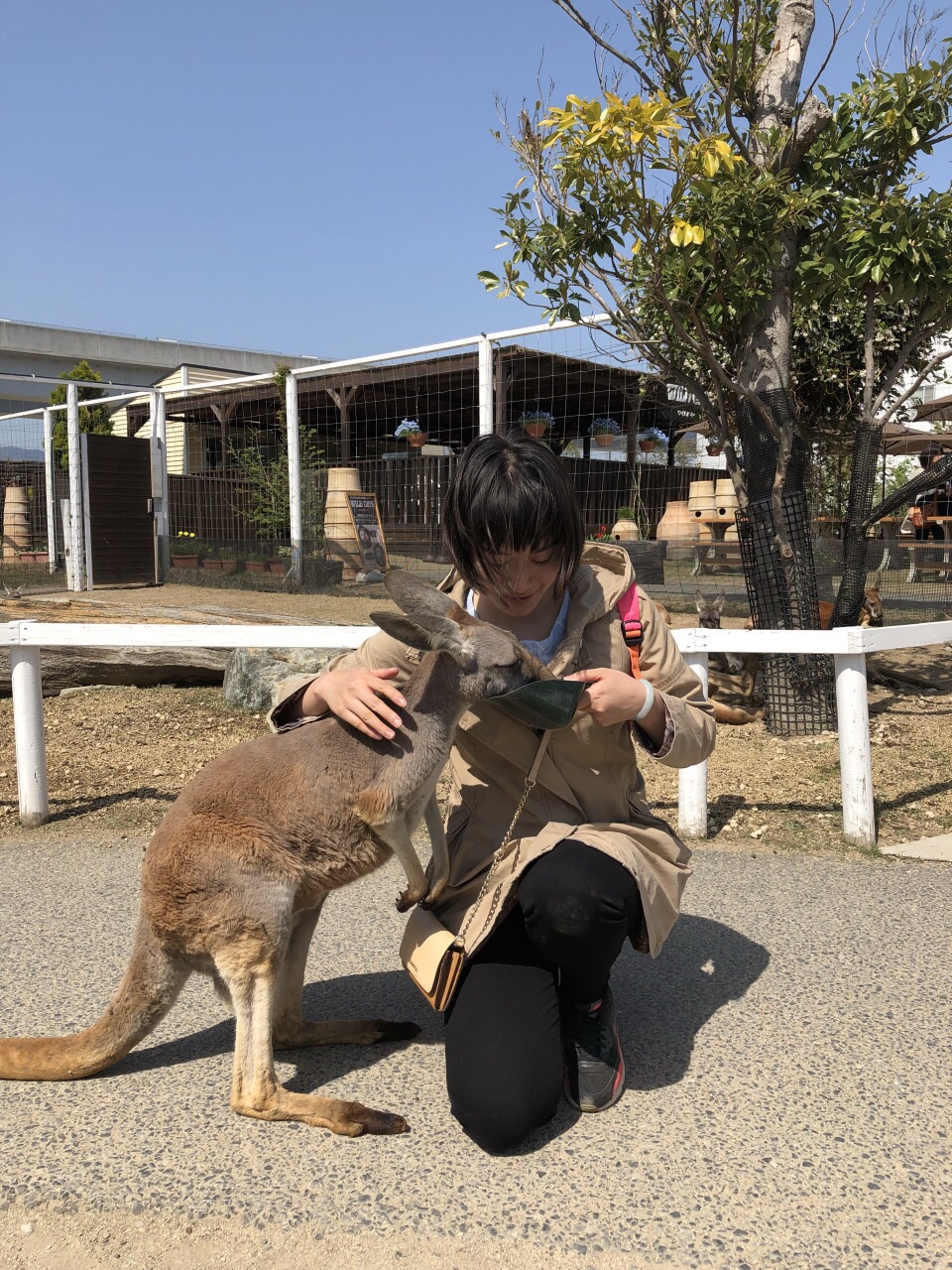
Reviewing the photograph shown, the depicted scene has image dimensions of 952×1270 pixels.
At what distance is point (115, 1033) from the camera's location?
244 cm

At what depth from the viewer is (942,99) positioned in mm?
5371

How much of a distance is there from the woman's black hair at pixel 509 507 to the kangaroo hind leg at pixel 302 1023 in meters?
1.04

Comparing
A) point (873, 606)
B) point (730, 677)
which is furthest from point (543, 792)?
point (873, 606)

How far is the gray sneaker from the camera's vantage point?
246 centimetres

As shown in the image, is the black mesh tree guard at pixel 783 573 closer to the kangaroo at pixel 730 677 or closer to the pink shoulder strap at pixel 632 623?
the kangaroo at pixel 730 677

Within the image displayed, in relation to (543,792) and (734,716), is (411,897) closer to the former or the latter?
(543,792)

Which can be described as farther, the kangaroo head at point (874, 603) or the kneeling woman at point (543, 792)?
the kangaroo head at point (874, 603)

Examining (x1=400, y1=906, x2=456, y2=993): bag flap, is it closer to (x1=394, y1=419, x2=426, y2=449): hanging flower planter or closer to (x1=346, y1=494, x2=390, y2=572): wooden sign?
(x1=346, y1=494, x2=390, y2=572): wooden sign

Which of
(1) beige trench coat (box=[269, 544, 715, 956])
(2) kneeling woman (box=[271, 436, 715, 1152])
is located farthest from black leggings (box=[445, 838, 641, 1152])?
(1) beige trench coat (box=[269, 544, 715, 956])

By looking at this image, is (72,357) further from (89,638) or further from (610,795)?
(610,795)

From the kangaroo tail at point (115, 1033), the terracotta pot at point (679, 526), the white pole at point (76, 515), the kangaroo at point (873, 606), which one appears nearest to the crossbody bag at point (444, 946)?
the kangaroo tail at point (115, 1033)

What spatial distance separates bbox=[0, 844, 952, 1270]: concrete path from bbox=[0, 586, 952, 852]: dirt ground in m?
1.09

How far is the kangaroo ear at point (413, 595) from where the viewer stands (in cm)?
241

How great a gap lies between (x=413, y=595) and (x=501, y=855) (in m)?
0.70
